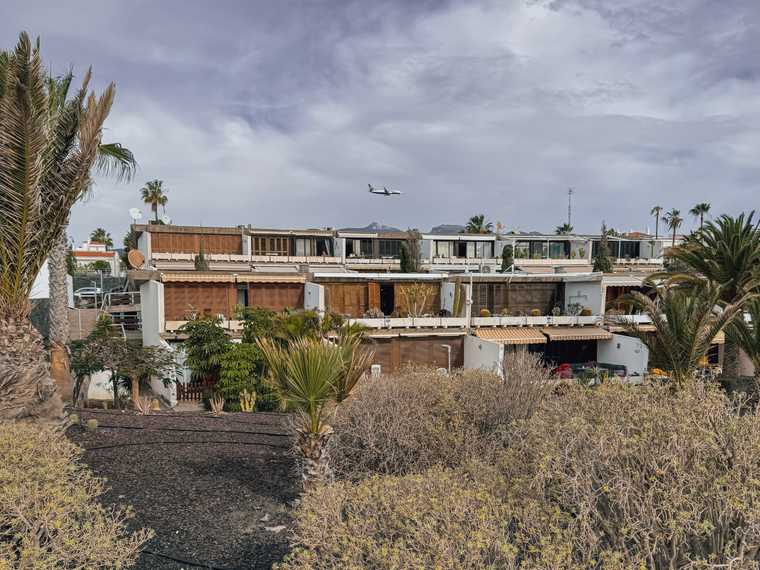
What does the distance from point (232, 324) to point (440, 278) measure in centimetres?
1232

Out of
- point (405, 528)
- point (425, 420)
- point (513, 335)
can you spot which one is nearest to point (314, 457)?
point (425, 420)

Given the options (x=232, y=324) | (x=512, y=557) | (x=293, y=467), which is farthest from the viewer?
(x=232, y=324)

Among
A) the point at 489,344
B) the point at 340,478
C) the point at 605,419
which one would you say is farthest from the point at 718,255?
the point at 340,478

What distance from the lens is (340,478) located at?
8781 mm

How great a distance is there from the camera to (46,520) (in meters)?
4.80

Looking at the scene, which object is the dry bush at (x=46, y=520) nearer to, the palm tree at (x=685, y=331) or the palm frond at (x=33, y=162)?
the palm frond at (x=33, y=162)

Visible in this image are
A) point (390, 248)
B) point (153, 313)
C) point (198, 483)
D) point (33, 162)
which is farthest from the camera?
point (390, 248)

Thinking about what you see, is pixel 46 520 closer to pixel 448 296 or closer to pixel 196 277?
pixel 196 277

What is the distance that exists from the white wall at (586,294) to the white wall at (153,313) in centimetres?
2366

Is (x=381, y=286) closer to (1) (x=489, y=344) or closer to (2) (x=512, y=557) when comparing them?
(1) (x=489, y=344)

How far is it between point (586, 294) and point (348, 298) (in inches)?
577

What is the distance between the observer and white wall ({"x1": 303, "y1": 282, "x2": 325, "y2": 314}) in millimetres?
25453

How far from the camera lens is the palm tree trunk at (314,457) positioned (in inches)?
310

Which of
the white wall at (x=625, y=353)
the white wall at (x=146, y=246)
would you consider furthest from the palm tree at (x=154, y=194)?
the white wall at (x=625, y=353)
